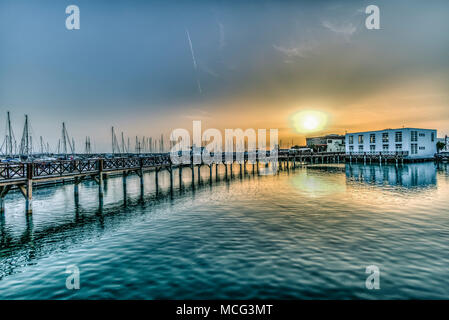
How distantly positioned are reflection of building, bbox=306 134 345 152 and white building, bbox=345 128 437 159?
36505mm

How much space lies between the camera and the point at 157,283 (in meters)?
9.38

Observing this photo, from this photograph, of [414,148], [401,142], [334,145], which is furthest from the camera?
[334,145]

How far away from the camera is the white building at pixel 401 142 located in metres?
75.9

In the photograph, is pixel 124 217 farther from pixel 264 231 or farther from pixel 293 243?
pixel 293 243

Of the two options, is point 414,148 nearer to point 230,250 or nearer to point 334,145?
point 334,145

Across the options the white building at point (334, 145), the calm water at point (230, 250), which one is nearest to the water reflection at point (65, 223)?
the calm water at point (230, 250)

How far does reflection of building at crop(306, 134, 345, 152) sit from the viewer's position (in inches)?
4961

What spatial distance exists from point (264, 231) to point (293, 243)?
2539 millimetres

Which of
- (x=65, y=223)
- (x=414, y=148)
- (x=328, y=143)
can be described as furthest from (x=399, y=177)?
(x=328, y=143)

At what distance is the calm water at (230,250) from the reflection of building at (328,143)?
110 metres

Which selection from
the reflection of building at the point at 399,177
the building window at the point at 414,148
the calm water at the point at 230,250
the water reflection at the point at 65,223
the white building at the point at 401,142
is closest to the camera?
the calm water at the point at 230,250

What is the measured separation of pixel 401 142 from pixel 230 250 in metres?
86.3

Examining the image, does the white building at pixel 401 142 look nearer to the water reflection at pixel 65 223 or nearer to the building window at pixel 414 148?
the building window at pixel 414 148

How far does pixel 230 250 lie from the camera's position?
12.5m
